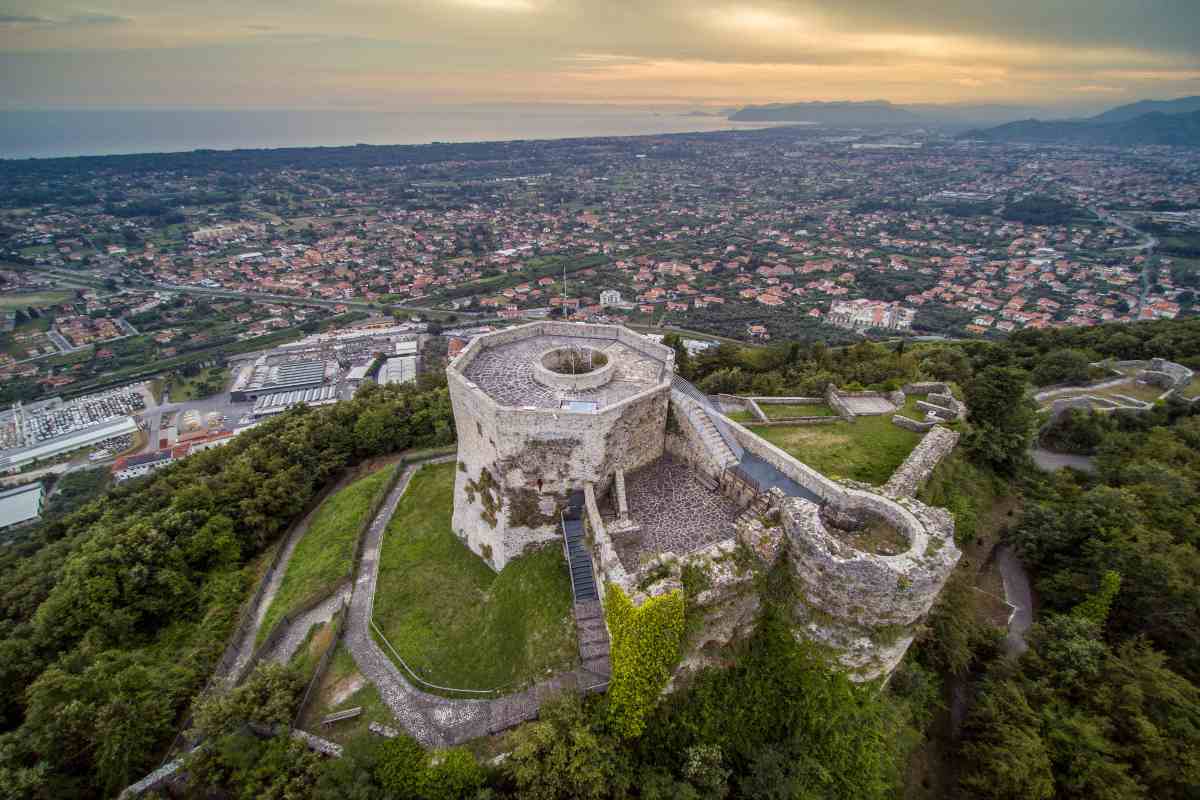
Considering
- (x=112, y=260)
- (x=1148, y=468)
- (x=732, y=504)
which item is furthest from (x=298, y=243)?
(x=1148, y=468)

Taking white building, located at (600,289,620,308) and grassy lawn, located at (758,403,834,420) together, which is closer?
grassy lawn, located at (758,403,834,420)

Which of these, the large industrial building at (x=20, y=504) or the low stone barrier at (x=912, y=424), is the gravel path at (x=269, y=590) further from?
the large industrial building at (x=20, y=504)

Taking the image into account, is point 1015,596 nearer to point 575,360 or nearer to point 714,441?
point 714,441

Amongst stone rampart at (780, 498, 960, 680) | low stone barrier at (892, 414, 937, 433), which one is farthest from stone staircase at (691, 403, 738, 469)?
low stone barrier at (892, 414, 937, 433)

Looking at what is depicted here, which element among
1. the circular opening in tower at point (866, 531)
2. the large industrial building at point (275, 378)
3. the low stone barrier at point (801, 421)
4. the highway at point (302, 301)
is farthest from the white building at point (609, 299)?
the circular opening in tower at point (866, 531)

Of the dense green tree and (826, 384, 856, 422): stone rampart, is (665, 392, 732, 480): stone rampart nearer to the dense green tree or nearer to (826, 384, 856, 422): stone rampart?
(826, 384, 856, 422): stone rampart

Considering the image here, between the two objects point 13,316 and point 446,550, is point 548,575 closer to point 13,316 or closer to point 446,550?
point 446,550
